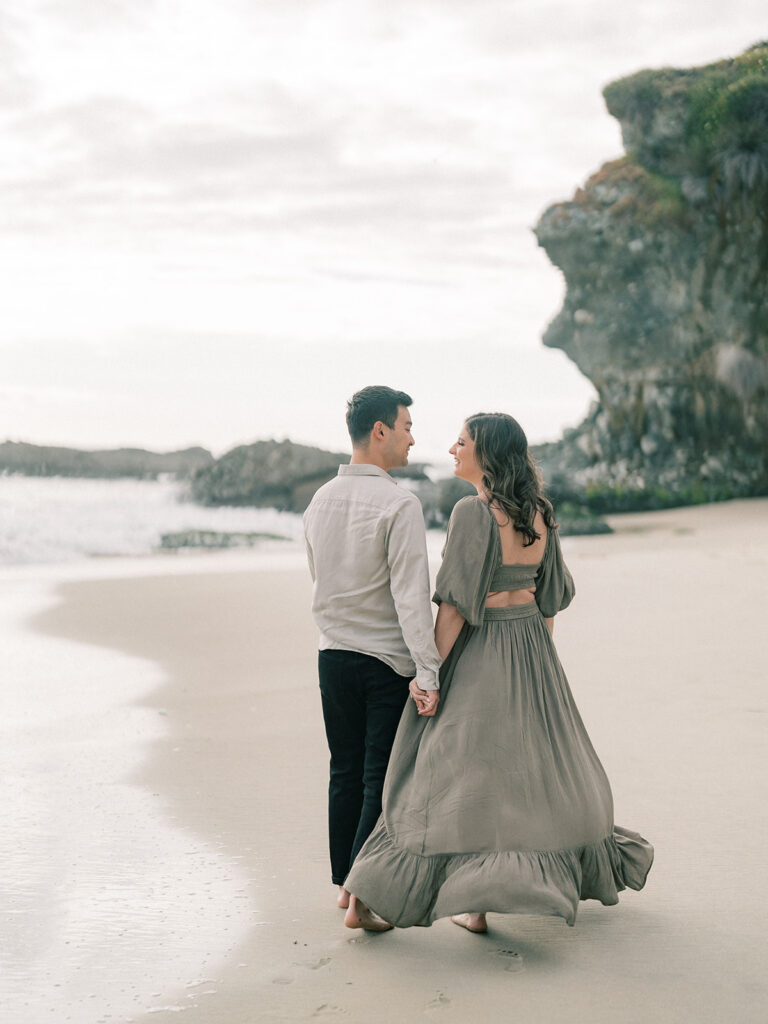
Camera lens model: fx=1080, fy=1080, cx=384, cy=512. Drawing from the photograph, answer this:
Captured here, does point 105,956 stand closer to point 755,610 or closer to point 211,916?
point 211,916

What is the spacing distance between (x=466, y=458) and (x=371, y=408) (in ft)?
1.16

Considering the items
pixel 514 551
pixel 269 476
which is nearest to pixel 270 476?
pixel 269 476

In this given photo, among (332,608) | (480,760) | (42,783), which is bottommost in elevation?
(42,783)

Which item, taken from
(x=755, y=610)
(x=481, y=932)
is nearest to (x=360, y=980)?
(x=481, y=932)

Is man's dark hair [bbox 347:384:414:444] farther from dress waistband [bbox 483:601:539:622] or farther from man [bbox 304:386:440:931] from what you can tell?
dress waistband [bbox 483:601:539:622]

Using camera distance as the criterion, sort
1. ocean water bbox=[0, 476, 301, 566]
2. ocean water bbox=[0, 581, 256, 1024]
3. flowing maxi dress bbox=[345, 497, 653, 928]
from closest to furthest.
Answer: ocean water bbox=[0, 581, 256, 1024], flowing maxi dress bbox=[345, 497, 653, 928], ocean water bbox=[0, 476, 301, 566]

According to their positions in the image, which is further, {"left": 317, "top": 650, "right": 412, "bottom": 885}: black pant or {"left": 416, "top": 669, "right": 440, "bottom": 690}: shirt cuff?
{"left": 317, "top": 650, "right": 412, "bottom": 885}: black pant

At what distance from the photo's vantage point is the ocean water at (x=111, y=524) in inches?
761

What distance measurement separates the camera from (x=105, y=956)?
3.36 metres

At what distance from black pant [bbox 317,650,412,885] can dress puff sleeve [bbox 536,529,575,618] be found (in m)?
0.52

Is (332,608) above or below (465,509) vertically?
below

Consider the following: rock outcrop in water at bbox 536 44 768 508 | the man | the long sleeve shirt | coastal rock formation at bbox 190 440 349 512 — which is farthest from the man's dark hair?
coastal rock formation at bbox 190 440 349 512

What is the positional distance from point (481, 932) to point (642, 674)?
4080 millimetres

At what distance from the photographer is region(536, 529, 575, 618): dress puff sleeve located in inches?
142
